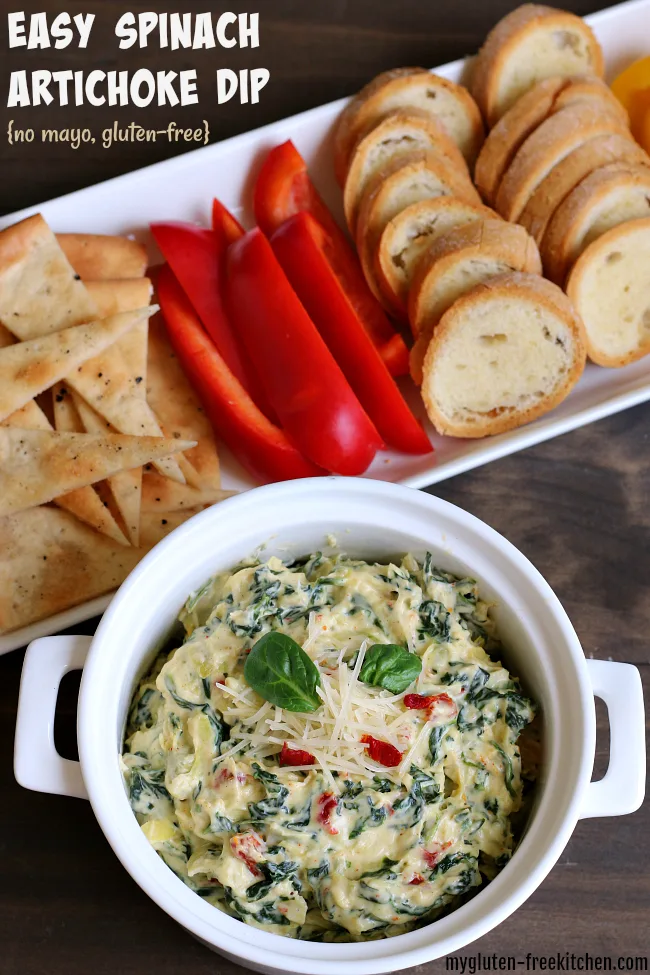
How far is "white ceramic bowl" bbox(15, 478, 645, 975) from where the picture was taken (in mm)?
1692

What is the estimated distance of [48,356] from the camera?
7.75 feet

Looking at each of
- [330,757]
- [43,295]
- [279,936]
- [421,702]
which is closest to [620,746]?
[421,702]

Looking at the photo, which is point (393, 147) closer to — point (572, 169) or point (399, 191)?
point (399, 191)

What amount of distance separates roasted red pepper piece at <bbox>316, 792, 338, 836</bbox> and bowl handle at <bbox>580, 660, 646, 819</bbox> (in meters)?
0.47

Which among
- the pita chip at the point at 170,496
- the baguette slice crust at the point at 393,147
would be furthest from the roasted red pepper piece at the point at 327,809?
the baguette slice crust at the point at 393,147

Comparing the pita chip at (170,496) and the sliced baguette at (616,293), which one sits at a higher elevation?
the sliced baguette at (616,293)

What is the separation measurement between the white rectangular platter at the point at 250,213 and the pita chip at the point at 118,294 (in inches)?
8.6

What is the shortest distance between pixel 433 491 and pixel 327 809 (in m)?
1.11

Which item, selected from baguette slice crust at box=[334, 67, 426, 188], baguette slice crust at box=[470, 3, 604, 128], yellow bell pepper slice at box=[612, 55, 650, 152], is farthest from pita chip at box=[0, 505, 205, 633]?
yellow bell pepper slice at box=[612, 55, 650, 152]

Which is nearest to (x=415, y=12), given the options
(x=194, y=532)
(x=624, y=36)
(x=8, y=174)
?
(x=624, y=36)

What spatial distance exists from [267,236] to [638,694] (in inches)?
62.1

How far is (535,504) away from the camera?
103 inches

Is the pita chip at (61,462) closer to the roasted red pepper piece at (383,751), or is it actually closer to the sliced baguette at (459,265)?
the sliced baguette at (459,265)

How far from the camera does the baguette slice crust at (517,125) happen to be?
2.63 meters
